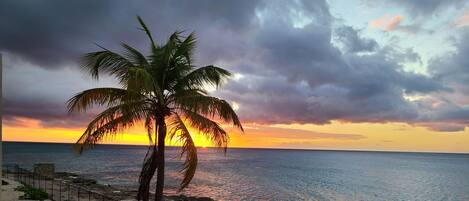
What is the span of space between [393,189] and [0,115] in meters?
74.6

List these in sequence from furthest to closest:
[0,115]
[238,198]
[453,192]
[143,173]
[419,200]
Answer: [453,192]
[419,200]
[238,198]
[143,173]
[0,115]

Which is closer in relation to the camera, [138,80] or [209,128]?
[138,80]

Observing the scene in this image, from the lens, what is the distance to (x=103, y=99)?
1327 centimetres

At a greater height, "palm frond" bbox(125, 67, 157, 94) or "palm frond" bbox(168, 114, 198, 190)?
"palm frond" bbox(125, 67, 157, 94)

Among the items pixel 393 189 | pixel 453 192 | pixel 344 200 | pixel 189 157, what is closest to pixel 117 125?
pixel 189 157

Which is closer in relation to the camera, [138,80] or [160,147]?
[138,80]

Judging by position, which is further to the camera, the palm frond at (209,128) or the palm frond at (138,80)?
the palm frond at (209,128)

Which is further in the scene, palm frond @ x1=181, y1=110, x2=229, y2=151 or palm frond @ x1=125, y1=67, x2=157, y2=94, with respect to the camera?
palm frond @ x1=181, y1=110, x2=229, y2=151

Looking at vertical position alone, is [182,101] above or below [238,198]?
above

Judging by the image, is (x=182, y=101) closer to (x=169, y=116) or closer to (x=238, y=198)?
(x=169, y=116)

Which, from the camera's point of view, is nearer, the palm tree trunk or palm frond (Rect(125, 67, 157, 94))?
palm frond (Rect(125, 67, 157, 94))

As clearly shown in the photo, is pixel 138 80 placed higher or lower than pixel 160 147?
higher

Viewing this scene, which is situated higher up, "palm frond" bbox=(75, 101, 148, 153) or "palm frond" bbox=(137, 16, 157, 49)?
"palm frond" bbox=(137, 16, 157, 49)

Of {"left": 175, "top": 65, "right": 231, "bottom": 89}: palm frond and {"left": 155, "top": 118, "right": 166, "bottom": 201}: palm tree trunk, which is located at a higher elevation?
{"left": 175, "top": 65, "right": 231, "bottom": 89}: palm frond
